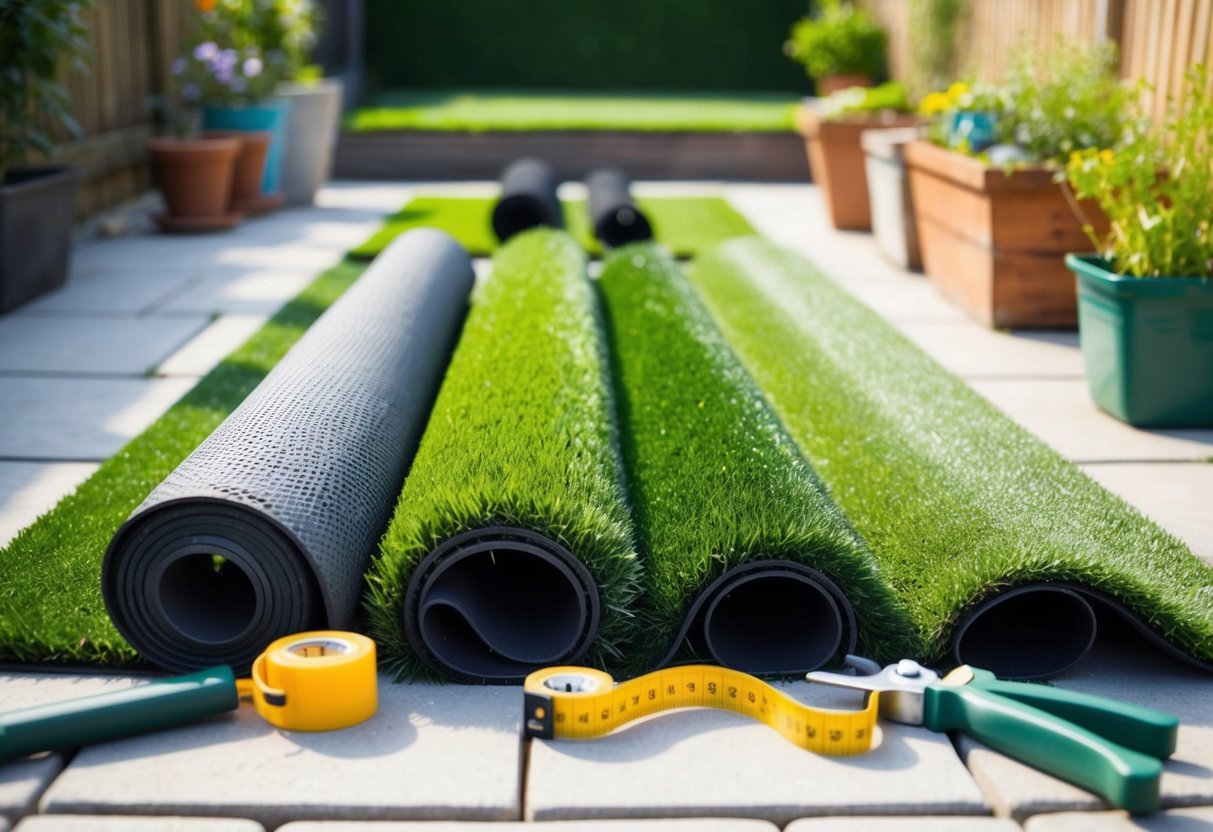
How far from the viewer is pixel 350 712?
213 centimetres

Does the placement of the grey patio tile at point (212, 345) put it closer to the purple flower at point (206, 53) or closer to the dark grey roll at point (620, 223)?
the dark grey roll at point (620, 223)

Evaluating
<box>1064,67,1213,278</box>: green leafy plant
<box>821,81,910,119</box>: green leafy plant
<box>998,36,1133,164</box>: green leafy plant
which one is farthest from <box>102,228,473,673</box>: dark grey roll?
<box>821,81,910,119</box>: green leafy plant

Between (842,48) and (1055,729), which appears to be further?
(842,48)

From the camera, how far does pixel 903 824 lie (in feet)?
6.19

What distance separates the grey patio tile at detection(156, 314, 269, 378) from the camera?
433 cm

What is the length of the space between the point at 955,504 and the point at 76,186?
4.24m

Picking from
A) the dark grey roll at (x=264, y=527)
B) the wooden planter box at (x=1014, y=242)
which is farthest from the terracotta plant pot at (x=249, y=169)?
the dark grey roll at (x=264, y=527)

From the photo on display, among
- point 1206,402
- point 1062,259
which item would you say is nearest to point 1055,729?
point 1206,402

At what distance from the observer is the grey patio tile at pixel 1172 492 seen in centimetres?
296

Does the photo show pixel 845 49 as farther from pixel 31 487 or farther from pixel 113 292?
pixel 31 487

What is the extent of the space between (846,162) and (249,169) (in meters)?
3.64

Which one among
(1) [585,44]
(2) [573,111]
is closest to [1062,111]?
(2) [573,111]

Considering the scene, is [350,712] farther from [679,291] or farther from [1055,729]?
[679,291]

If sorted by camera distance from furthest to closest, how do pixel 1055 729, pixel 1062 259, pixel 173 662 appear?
1. pixel 1062 259
2. pixel 173 662
3. pixel 1055 729
